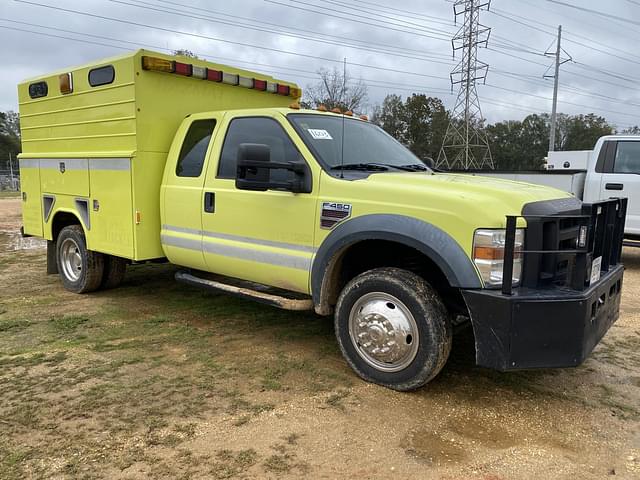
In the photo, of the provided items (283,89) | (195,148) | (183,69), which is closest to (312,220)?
(195,148)

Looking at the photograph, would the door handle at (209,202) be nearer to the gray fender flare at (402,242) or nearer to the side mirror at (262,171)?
the side mirror at (262,171)

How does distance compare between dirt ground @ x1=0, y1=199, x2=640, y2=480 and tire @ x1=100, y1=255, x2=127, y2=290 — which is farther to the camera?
tire @ x1=100, y1=255, x2=127, y2=290

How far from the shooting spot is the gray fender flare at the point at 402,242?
343 cm

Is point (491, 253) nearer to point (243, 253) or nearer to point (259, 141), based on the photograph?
point (243, 253)

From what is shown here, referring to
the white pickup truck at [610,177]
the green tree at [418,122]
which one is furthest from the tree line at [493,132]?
the white pickup truck at [610,177]

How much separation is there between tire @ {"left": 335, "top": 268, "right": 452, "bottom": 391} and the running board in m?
0.39

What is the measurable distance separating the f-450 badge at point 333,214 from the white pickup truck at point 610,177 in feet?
18.1

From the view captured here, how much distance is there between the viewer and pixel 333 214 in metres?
4.06

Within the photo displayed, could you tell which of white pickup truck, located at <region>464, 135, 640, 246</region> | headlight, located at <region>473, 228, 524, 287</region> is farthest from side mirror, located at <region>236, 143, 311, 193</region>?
white pickup truck, located at <region>464, 135, 640, 246</region>

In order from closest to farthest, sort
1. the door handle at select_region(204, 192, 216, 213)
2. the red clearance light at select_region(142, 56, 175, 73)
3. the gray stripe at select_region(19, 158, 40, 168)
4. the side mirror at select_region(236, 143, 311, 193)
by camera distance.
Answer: the side mirror at select_region(236, 143, 311, 193), the door handle at select_region(204, 192, 216, 213), the red clearance light at select_region(142, 56, 175, 73), the gray stripe at select_region(19, 158, 40, 168)

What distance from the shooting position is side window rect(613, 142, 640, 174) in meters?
8.51

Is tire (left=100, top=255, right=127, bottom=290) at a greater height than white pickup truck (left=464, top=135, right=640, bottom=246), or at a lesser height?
lesser

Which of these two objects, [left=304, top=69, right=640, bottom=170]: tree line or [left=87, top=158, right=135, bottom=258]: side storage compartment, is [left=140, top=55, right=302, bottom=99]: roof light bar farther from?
[left=304, top=69, right=640, bottom=170]: tree line

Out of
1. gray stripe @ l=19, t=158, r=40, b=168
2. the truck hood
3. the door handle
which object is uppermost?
gray stripe @ l=19, t=158, r=40, b=168
